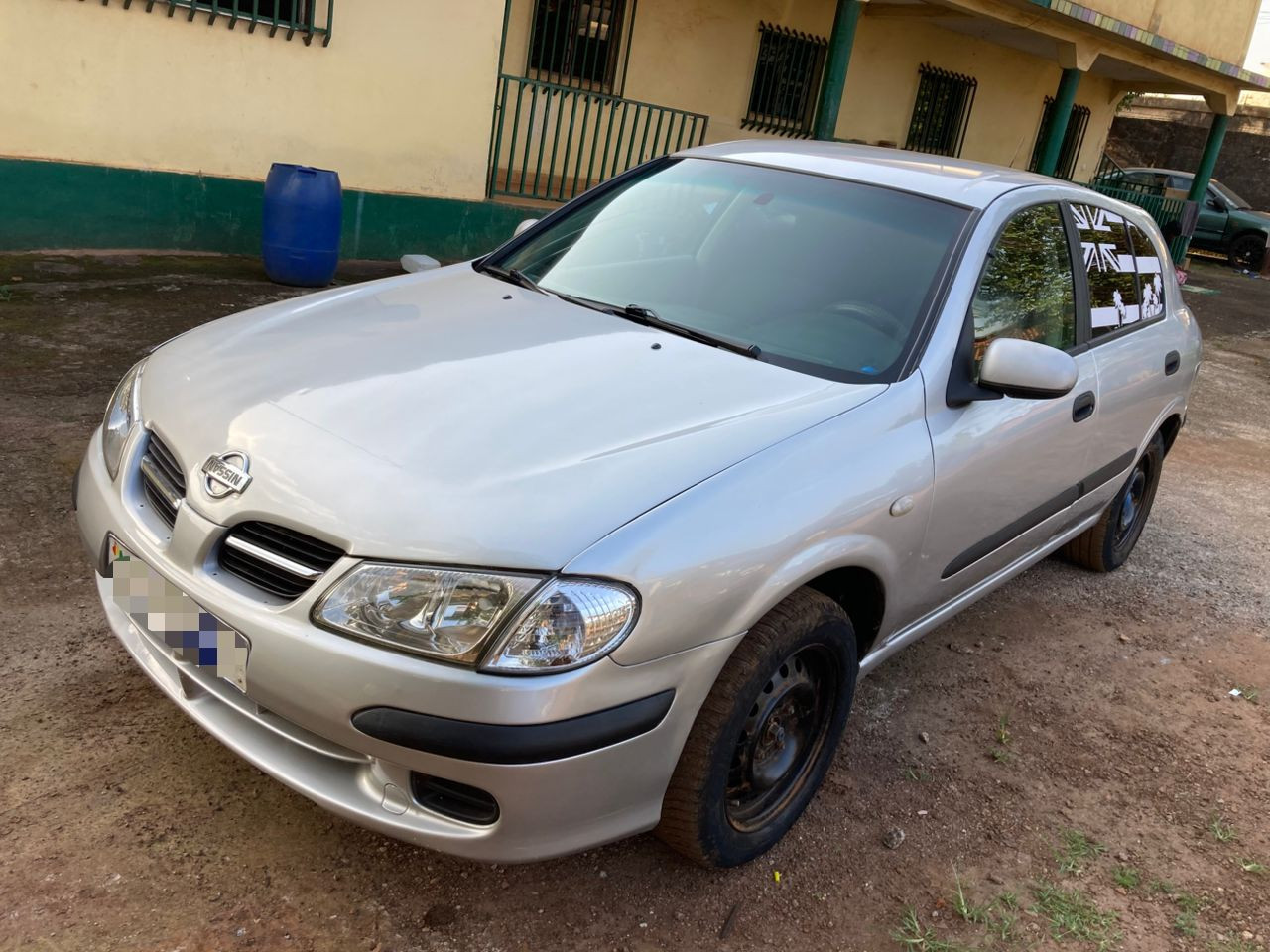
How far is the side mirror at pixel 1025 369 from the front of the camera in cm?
267

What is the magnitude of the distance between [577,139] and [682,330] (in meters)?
7.89

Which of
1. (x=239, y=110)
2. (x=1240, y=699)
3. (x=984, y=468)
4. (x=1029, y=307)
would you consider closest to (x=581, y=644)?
(x=984, y=468)

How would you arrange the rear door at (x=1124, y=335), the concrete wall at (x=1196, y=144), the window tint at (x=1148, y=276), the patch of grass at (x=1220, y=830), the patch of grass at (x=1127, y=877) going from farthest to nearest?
the concrete wall at (x=1196, y=144)
the window tint at (x=1148, y=276)
the rear door at (x=1124, y=335)
the patch of grass at (x=1220, y=830)
the patch of grass at (x=1127, y=877)

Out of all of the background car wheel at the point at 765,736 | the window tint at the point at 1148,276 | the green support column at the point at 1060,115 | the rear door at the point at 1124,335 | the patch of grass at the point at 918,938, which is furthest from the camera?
the green support column at the point at 1060,115

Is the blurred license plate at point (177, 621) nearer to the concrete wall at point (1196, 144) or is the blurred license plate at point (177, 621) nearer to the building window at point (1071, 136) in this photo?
→ the building window at point (1071, 136)

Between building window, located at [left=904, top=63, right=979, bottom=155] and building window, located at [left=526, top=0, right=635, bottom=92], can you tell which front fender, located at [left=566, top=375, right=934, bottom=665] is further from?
building window, located at [left=904, top=63, right=979, bottom=155]

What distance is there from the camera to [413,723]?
1.88m

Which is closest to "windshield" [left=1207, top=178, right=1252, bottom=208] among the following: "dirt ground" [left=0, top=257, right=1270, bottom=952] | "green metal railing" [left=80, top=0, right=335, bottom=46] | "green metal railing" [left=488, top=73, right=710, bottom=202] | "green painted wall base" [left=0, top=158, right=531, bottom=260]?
"green metal railing" [left=488, top=73, right=710, bottom=202]

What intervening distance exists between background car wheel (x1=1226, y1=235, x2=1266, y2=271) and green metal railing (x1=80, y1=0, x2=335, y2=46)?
57.0 ft

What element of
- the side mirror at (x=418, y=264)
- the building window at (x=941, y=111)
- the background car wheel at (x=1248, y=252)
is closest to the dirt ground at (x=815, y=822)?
the side mirror at (x=418, y=264)

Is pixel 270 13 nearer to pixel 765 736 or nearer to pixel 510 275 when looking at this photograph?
pixel 510 275

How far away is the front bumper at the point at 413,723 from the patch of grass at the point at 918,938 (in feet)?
2.27

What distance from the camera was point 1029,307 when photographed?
127 inches

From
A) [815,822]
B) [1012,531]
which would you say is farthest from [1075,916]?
[1012,531]
